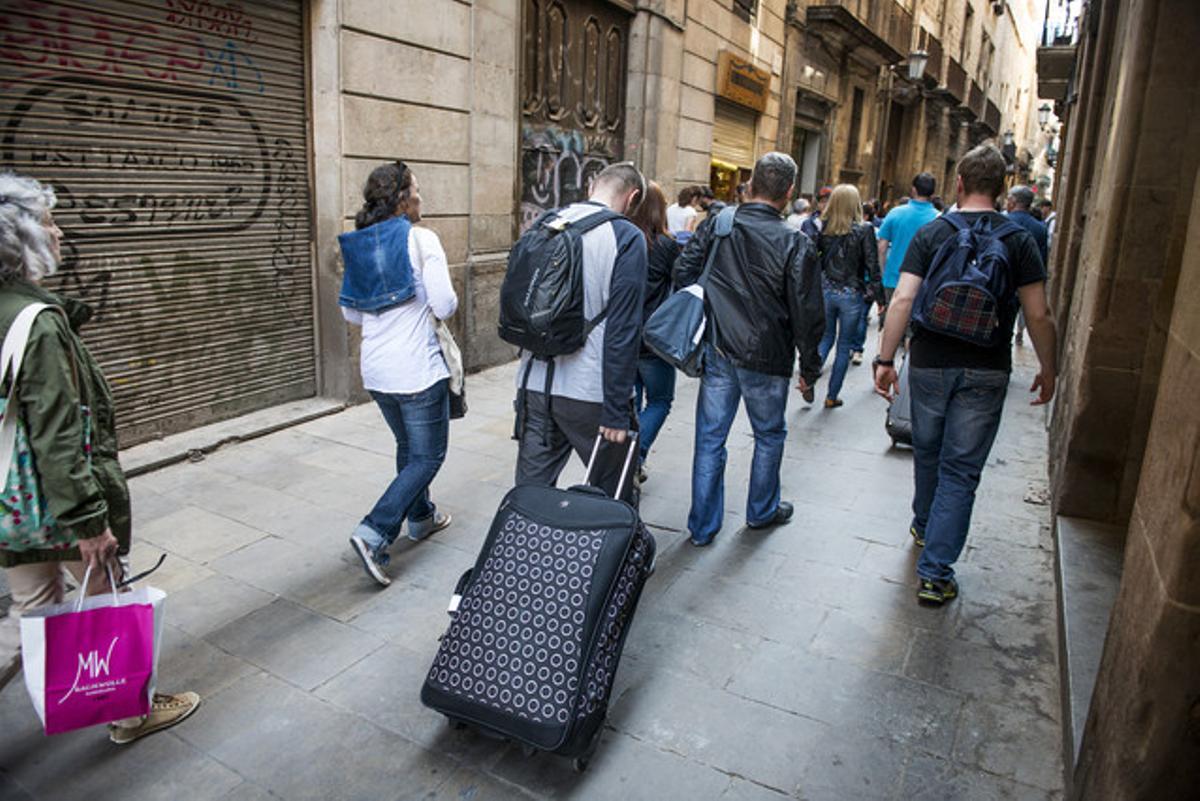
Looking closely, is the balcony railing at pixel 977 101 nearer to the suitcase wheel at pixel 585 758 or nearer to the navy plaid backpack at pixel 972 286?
the navy plaid backpack at pixel 972 286

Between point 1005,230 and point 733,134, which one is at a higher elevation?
point 733,134

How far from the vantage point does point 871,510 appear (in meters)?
5.01

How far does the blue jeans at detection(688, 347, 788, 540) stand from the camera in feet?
14.1

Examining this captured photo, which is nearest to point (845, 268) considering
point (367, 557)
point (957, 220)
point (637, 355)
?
point (957, 220)

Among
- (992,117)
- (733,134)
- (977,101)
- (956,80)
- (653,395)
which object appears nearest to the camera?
(653,395)

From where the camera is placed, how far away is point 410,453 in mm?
4004

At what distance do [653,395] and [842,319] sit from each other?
112 inches

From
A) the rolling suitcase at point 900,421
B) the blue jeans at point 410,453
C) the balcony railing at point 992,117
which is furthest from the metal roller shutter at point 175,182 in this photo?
the balcony railing at point 992,117


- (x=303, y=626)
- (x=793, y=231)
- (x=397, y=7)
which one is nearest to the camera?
(x=303, y=626)

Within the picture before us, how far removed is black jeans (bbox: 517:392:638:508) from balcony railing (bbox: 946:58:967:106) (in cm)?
2755

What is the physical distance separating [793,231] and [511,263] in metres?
1.50

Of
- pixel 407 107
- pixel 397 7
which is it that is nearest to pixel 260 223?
pixel 407 107

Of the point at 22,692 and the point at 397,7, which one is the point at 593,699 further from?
the point at 397,7

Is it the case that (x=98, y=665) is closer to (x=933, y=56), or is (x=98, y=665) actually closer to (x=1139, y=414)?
(x=1139, y=414)
